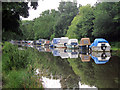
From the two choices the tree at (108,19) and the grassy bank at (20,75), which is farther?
the tree at (108,19)

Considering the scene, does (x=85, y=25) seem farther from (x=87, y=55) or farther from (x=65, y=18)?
(x=65, y=18)

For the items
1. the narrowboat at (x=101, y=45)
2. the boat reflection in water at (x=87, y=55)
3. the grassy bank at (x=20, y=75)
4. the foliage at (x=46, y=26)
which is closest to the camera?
the grassy bank at (x=20, y=75)

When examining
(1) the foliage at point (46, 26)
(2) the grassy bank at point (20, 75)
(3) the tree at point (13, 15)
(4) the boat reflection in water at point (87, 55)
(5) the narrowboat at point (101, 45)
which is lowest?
(4) the boat reflection in water at point (87, 55)

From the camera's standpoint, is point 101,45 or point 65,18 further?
point 65,18

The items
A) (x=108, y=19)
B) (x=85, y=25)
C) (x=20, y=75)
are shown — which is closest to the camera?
(x=20, y=75)

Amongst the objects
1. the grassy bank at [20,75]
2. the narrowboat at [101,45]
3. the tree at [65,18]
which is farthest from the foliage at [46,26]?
the grassy bank at [20,75]

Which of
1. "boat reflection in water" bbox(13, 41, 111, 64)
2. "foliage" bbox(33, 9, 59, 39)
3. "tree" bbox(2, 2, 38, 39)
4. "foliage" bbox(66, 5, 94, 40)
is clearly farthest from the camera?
"foliage" bbox(33, 9, 59, 39)

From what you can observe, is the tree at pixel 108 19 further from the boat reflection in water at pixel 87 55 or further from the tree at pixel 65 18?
the tree at pixel 65 18

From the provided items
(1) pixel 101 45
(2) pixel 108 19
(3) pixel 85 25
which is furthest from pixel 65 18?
(1) pixel 101 45

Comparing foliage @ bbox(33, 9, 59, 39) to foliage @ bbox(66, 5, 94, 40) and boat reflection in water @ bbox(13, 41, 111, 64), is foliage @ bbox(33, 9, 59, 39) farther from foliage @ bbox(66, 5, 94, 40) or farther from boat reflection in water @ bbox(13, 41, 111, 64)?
boat reflection in water @ bbox(13, 41, 111, 64)

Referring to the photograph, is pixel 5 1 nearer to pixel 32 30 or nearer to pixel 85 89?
pixel 85 89

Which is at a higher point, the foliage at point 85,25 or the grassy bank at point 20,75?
the foliage at point 85,25

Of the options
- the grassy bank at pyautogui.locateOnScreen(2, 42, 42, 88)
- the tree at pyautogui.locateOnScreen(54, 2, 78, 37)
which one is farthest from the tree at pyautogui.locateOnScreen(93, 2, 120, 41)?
the tree at pyautogui.locateOnScreen(54, 2, 78, 37)

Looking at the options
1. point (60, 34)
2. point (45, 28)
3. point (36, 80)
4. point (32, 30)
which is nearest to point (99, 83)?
point (36, 80)
